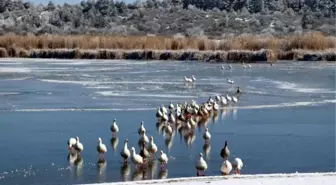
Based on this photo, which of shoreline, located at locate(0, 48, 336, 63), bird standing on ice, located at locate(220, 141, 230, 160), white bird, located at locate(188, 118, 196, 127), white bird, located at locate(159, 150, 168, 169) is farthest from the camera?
shoreline, located at locate(0, 48, 336, 63)

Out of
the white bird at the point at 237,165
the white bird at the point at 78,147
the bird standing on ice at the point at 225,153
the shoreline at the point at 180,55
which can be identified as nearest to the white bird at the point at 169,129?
the white bird at the point at 78,147

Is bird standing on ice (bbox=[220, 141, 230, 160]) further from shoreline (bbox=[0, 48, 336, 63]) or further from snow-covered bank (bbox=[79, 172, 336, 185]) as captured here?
shoreline (bbox=[0, 48, 336, 63])

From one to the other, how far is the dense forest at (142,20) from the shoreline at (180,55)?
23.8 metres

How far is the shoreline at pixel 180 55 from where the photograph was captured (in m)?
43.5

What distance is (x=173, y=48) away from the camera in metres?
48.7

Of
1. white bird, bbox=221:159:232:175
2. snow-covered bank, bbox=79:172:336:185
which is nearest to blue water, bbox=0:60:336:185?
white bird, bbox=221:159:232:175

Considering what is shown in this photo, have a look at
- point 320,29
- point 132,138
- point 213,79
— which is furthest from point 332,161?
point 320,29

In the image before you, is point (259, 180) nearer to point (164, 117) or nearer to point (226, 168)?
point (226, 168)

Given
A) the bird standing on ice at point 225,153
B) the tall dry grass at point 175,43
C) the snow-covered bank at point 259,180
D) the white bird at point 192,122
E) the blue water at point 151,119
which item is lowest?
the blue water at point 151,119

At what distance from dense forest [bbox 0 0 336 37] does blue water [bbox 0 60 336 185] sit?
37.9 m

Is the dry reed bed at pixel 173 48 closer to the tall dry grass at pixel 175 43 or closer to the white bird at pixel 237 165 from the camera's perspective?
the tall dry grass at pixel 175 43

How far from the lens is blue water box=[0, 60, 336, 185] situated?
13.3 m

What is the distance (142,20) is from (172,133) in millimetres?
68465

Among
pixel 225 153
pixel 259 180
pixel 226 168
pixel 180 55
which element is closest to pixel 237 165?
pixel 226 168
